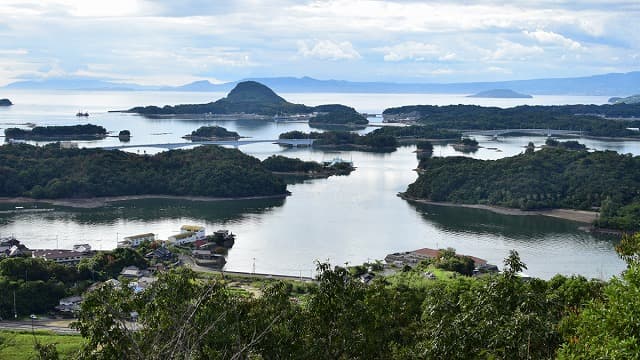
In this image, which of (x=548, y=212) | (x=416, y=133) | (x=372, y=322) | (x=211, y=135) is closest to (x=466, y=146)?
(x=416, y=133)

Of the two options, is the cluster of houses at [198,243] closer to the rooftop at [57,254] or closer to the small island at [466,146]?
the rooftop at [57,254]

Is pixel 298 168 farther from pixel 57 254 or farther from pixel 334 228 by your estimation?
pixel 57 254

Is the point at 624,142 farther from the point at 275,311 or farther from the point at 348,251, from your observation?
the point at 275,311

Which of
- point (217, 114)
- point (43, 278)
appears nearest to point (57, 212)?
point (43, 278)

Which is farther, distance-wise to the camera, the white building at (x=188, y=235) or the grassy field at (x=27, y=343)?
the white building at (x=188, y=235)

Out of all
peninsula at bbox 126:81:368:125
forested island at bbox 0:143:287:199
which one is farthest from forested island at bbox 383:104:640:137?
forested island at bbox 0:143:287:199

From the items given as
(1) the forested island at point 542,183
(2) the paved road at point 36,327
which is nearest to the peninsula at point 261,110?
(1) the forested island at point 542,183
